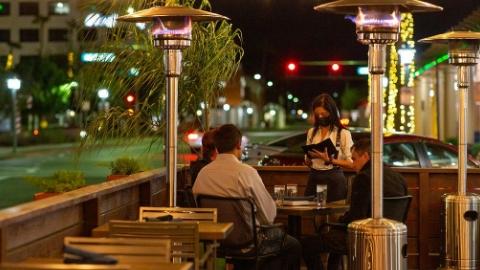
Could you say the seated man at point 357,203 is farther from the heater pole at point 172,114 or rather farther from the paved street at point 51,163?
the paved street at point 51,163

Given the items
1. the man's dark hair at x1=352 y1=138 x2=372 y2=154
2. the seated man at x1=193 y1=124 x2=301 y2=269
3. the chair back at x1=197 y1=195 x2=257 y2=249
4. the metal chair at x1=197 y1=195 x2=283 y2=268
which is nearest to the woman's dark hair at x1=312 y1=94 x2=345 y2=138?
the man's dark hair at x1=352 y1=138 x2=372 y2=154

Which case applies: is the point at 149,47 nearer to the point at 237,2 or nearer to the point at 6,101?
the point at 237,2

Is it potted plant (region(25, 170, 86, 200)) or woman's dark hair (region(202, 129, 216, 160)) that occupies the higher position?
woman's dark hair (region(202, 129, 216, 160))

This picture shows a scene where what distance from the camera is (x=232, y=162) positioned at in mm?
7395

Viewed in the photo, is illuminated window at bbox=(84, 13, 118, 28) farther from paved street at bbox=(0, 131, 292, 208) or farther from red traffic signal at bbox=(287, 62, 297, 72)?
red traffic signal at bbox=(287, 62, 297, 72)

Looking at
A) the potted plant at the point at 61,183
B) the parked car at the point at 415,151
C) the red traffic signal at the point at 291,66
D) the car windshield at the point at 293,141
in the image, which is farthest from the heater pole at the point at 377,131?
the red traffic signal at the point at 291,66

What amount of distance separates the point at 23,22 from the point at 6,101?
42962 millimetres

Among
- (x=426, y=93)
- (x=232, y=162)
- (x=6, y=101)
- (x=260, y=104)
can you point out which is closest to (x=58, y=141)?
(x=6, y=101)

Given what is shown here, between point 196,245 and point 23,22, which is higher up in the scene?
point 23,22

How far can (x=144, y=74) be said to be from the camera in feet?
35.7

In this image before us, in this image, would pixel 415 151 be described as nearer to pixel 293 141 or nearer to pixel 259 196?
pixel 293 141

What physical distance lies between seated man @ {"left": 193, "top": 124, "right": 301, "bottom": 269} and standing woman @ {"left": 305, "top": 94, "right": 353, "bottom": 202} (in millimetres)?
1917

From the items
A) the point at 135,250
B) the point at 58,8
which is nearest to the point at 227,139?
the point at 135,250

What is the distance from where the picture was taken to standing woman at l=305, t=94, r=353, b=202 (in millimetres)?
9250
